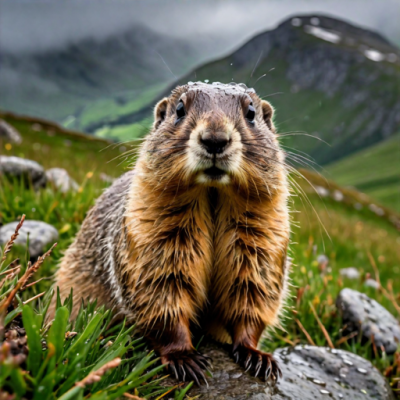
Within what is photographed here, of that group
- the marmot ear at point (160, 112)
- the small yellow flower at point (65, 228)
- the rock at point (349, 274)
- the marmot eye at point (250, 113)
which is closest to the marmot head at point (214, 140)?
the marmot eye at point (250, 113)

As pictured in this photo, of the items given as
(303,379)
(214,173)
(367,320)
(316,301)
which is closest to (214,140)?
(214,173)

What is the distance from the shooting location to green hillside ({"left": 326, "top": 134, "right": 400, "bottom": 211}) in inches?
5226

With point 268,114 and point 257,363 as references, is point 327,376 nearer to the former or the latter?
point 257,363

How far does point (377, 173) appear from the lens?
6250 inches

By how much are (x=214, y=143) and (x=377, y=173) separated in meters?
168

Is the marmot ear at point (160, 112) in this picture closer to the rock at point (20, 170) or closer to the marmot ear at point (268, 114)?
the marmot ear at point (268, 114)

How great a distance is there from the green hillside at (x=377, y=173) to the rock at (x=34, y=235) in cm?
12348

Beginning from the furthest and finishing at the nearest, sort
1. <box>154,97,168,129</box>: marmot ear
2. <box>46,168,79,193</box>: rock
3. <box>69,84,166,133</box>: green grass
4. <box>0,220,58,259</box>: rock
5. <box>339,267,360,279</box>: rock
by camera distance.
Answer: <box>339,267,360,279</box>: rock < <box>46,168,79,193</box>: rock < <box>0,220,58,259</box>: rock < <box>69,84,166,133</box>: green grass < <box>154,97,168,129</box>: marmot ear

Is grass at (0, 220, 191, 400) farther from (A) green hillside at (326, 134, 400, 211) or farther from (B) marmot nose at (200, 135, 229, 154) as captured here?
(A) green hillside at (326, 134, 400, 211)

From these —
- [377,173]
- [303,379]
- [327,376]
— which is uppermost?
[377,173]

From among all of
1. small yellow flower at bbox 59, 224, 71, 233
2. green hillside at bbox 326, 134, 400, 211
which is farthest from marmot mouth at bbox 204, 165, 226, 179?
green hillside at bbox 326, 134, 400, 211

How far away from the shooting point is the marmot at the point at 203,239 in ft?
11.8

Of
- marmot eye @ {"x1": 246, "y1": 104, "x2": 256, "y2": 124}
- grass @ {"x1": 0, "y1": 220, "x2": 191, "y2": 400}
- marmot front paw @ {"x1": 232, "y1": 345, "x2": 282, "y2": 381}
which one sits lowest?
grass @ {"x1": 0, "y1": 220, "x2": 191, "y2": 400}

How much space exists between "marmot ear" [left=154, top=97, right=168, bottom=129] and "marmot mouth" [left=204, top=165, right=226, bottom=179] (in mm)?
1481
